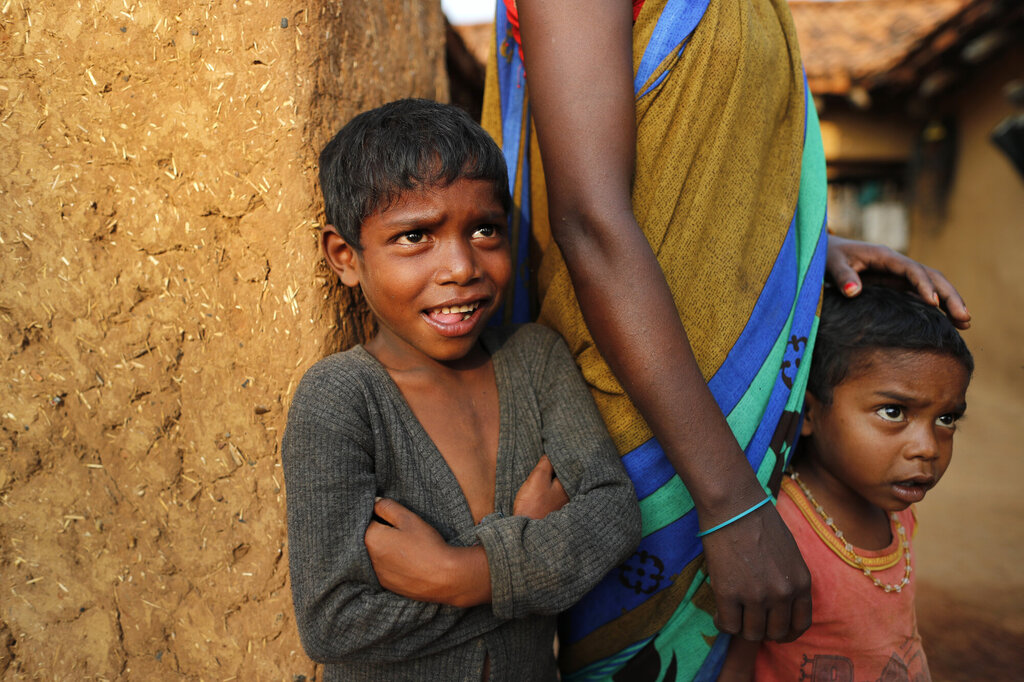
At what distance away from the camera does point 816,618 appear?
151cm

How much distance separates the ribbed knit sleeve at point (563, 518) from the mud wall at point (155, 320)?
46 cm

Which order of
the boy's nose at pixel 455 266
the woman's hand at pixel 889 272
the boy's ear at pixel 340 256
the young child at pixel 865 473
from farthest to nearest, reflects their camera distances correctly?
the woman's hand at pixel 889 272, the young child at pixel 865 473, the boy's ear at pixel 340 256, the boy's nose at pixel 455 266

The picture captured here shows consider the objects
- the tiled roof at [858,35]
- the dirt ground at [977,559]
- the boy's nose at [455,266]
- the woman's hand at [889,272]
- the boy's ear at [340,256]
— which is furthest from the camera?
the tiled roof at [858,35]

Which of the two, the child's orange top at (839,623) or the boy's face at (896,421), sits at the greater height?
the boy's face at (896,421)

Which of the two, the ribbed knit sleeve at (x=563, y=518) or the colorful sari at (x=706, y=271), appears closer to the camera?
the ribbed knit sleeve at (x=563, y=518)

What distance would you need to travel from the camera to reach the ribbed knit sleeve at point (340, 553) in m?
1.12

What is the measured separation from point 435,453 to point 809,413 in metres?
0.87

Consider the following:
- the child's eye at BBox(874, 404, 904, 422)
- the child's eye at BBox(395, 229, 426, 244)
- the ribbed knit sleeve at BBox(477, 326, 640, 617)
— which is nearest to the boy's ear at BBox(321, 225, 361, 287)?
the child's eye at BBox(395, 229, 426, 244)

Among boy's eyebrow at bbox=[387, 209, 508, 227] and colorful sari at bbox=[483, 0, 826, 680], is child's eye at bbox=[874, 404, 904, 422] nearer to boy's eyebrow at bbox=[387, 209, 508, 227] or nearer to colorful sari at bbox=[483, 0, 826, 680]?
colorful sari at bbox=[483, 0, 826, 680]

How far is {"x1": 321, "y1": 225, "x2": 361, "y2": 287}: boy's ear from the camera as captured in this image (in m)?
1.35

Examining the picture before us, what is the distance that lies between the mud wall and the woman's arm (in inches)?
20.7

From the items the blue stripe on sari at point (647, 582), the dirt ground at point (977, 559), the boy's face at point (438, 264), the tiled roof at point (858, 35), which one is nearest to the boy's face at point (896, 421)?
the blue stripe on sari at point (647, 582)

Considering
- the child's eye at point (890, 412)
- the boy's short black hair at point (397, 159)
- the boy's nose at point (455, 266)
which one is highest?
the boy's short black hair at point (397, 159)

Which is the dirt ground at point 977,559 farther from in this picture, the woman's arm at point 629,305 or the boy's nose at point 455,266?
the boy's nose at point 455,266
